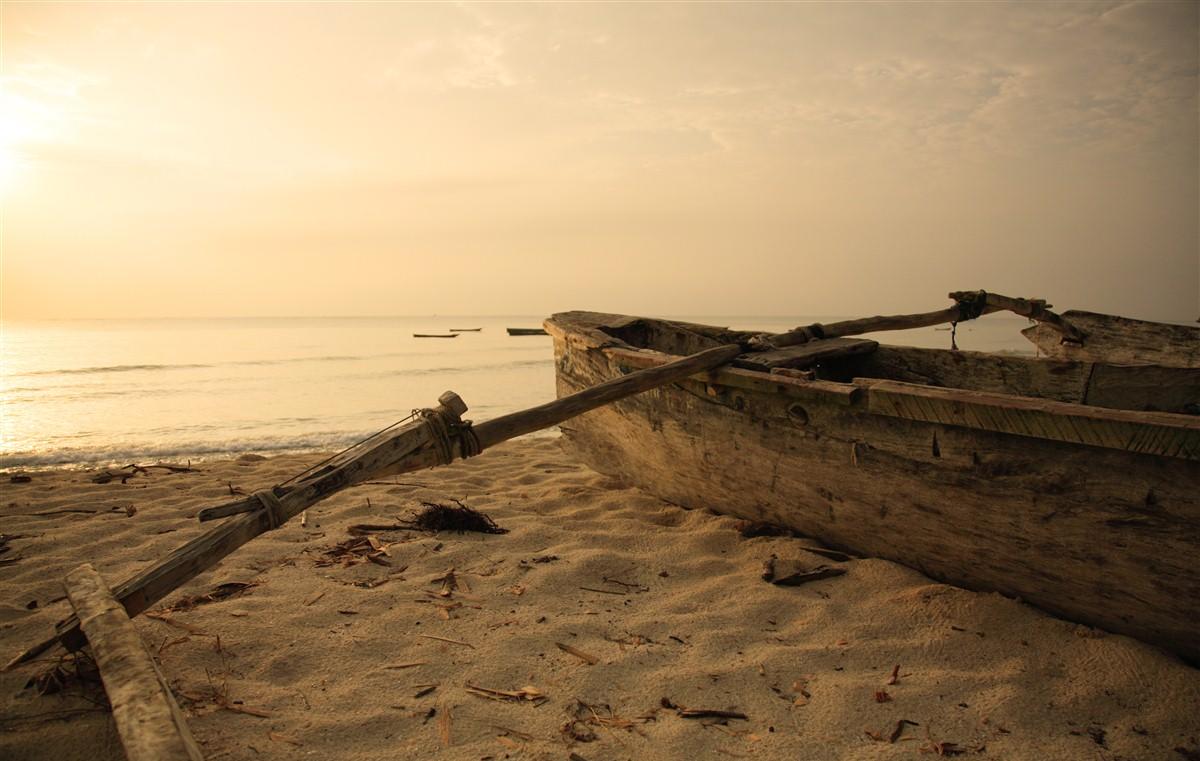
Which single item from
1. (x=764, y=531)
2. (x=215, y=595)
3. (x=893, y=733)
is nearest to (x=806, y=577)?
(x=764, y=531)

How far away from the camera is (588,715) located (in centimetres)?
198

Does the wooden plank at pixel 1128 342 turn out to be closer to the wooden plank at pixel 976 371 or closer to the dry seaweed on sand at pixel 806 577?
the wooden plank at pixel 976 371

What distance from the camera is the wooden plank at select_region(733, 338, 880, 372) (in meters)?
3.48

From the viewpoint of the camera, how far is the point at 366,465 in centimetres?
254

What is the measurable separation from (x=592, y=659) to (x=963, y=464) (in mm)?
1576

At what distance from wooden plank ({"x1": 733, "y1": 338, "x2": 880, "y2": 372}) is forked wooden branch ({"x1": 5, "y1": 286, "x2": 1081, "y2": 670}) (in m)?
0.11

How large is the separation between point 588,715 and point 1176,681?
185 cm

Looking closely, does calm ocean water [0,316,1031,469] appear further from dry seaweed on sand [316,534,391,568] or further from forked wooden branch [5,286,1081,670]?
forked wooden branch [5,286,1081,670]

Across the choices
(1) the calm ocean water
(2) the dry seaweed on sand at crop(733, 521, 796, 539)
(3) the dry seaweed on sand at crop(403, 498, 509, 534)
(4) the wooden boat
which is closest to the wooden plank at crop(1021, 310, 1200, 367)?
(4) the wooden boat

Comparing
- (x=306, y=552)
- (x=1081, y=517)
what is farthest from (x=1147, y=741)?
(x=306, y=552)

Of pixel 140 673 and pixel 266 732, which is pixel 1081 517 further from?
pixel 140 673

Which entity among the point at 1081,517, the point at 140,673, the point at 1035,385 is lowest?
the point at 140,673

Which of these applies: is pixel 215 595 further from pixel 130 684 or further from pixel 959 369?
pixel 959 369

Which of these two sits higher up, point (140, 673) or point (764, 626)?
point (140, 673)
